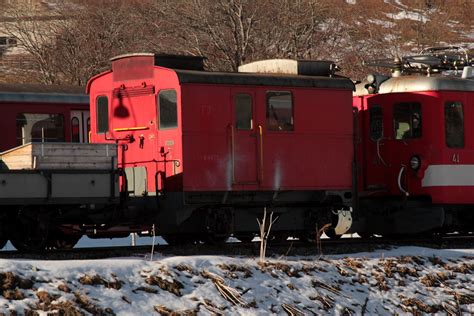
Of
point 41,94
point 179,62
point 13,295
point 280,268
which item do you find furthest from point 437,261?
point 41,94

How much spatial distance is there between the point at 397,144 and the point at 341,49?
2048 cm

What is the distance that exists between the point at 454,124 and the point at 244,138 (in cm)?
476

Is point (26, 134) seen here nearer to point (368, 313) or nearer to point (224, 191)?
point (224, 191)

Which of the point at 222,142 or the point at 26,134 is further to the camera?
the point at 26,134

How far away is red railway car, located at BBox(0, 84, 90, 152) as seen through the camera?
2412cm

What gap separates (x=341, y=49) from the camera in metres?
41.4

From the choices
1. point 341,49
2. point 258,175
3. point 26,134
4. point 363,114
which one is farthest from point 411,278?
point 341,49

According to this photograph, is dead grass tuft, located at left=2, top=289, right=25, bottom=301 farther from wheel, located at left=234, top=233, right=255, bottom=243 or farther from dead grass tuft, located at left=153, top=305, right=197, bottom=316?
wheel, located at left=234, top=233, right=255, bottom=243

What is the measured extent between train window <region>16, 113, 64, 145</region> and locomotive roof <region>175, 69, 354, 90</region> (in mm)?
7324

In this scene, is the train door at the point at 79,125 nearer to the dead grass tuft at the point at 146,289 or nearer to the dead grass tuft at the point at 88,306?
the dead grass tuft at the point at 146,289

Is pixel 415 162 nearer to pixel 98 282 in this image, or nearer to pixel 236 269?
pixel 236 269

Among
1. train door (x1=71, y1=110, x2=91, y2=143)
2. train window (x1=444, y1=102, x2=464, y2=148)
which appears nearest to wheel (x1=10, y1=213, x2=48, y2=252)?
train window (x1=444, y1=102, x2=464, y2=148)

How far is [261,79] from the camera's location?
18.7 metres

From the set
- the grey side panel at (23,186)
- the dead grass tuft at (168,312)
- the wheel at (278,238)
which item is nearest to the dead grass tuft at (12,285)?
the dead grass tuft at (168,312)
